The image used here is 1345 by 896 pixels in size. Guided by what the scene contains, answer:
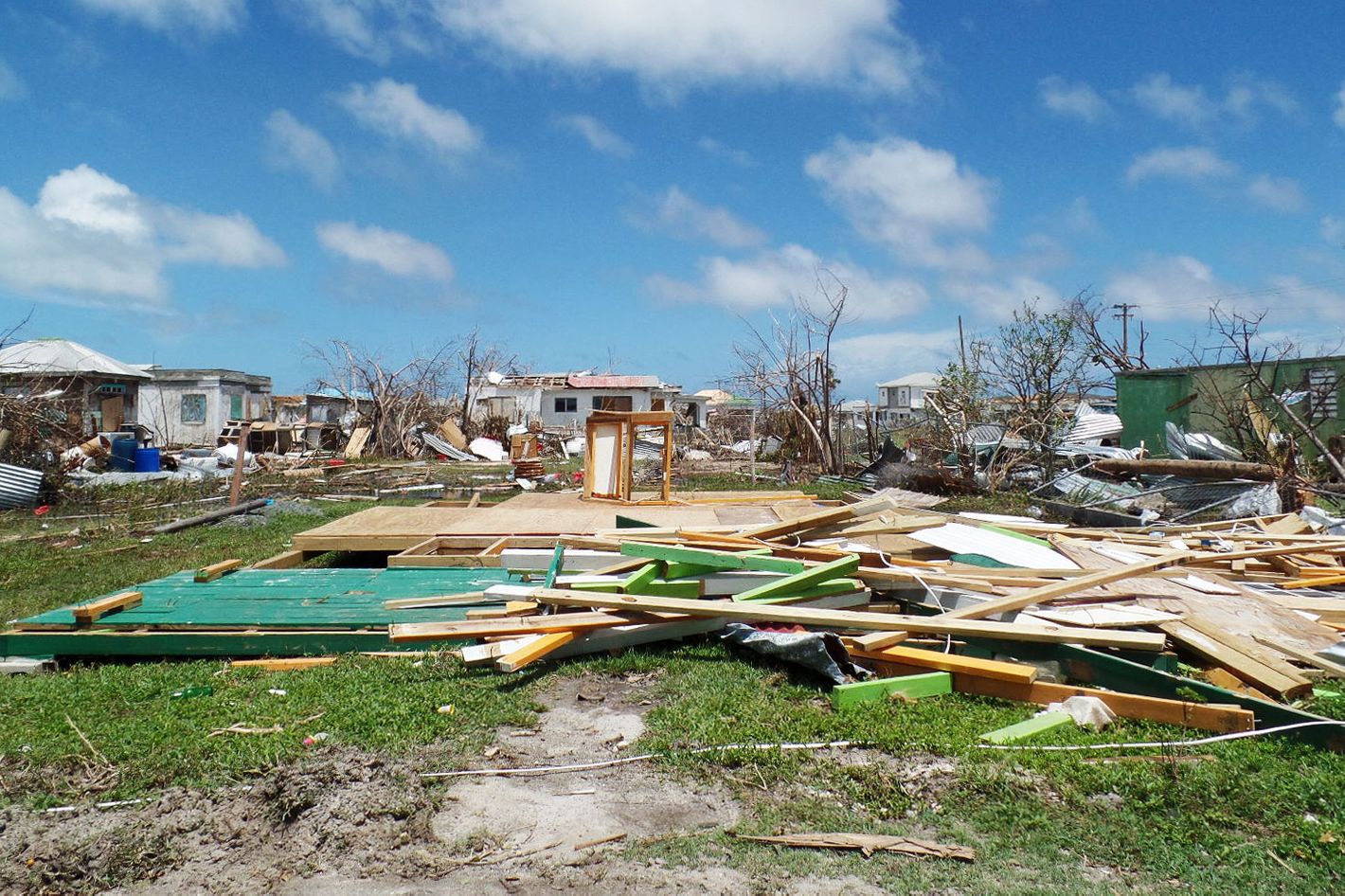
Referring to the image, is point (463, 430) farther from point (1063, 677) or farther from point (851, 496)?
point (1063, 677)

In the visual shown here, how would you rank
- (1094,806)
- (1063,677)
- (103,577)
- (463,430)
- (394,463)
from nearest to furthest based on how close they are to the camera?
(1094,806)
(1063,677)
(103,577)
(394,463)
(463,430)

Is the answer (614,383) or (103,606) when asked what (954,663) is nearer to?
(103,606)

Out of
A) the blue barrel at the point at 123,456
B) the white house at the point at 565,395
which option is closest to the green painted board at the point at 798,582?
the blue barrel at the point at 123,456

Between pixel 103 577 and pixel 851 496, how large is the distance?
34.4 ft

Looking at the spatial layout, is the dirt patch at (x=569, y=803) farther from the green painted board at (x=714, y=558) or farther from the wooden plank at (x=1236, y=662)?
the wooden plank at (x=1236, y=662)

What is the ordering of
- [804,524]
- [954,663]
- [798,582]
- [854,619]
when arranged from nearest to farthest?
[954,663] < [854,619] < [798,582] < [804,524]

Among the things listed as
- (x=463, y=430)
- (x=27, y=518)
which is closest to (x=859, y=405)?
(x=463, y=430)

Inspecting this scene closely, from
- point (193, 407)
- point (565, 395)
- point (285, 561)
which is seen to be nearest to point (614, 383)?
point (565, 395)

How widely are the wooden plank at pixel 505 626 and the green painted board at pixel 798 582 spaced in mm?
759

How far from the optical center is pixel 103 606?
591 cm

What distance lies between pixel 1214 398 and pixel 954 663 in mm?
18713

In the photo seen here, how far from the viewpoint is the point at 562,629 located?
5281 mm

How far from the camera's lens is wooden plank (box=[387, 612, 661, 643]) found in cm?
534

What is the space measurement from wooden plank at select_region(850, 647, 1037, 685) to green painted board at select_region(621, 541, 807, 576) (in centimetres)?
125
